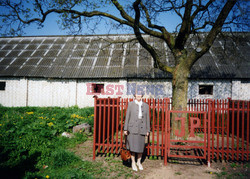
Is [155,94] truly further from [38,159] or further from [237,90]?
[38,159]

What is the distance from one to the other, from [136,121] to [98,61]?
433 inches

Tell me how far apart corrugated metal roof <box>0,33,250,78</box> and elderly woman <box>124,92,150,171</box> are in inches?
303

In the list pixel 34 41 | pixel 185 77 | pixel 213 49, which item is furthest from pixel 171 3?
pixel 34 41

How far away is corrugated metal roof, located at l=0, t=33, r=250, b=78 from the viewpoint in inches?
487

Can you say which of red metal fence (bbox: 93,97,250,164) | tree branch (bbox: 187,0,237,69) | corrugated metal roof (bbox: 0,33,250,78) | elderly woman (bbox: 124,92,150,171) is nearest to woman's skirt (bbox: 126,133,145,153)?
elderly woman (bbox: 124,92,150,171)

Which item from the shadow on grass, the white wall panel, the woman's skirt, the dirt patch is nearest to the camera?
the shadow on grass

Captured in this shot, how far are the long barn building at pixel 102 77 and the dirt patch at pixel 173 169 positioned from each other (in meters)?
8.04

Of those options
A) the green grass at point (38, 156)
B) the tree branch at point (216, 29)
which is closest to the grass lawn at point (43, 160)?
the green grass at point (38, 156)

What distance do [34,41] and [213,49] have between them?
1941 centimetres

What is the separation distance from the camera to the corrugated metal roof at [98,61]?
40.6ft

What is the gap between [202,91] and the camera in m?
12.8

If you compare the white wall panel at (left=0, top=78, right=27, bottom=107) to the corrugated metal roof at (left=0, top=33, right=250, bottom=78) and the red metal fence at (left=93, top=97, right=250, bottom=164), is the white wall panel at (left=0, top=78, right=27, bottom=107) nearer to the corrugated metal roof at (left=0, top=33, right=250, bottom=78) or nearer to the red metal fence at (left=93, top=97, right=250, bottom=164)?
the corrugated metal roof at (left=0, top=33, right=250, bottom=78)

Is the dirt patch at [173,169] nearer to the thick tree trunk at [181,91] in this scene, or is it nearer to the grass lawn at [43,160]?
the grass lawn at [43,160]

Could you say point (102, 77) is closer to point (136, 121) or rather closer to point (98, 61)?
point (98, 61)
